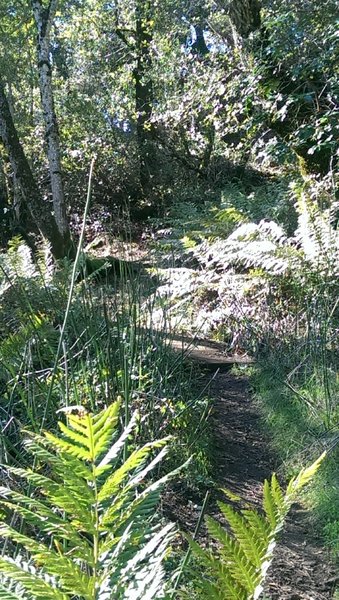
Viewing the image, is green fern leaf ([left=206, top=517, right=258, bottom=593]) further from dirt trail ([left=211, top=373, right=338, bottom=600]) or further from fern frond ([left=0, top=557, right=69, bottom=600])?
dirt trail ([left=211, top=373, right=338, bottom=600])

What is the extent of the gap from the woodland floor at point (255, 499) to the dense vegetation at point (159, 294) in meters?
0.08

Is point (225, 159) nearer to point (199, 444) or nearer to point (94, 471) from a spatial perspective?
point (199, 444)

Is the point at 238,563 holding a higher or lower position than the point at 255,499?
higher

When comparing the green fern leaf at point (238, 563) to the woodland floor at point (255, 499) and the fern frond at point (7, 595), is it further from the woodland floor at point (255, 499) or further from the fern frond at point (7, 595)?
the woodland floor at point (255, 499)

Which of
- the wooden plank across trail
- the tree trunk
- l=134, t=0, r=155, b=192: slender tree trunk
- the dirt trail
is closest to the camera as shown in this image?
the dirt trail

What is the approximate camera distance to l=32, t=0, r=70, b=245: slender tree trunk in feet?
25.3

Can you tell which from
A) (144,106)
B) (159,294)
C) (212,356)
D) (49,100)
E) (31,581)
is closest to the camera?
(31,581)

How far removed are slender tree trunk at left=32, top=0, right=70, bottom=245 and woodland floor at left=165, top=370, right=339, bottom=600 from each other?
4805mm

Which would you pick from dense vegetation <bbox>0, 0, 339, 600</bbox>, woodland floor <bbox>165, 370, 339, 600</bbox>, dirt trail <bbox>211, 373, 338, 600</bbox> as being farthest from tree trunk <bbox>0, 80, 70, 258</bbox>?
woodland floor <bbox>165, 370, 339, 600</bbox>

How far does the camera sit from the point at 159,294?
10.6 ft

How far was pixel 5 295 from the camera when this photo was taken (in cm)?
445

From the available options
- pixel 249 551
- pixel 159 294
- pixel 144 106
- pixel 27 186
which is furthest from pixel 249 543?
pixel 144 106

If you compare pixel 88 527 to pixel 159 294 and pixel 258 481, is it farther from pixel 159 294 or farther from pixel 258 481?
pixel 159 294

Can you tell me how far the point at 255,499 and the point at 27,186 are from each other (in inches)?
272
